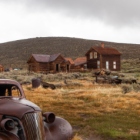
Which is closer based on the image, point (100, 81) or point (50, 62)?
point (100, 81)

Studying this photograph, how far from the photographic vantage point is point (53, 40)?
3829 inches

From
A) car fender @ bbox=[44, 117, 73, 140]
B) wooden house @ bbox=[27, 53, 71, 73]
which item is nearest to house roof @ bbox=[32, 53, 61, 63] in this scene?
wooden house @ bbox=[27, 53, 71, 73]

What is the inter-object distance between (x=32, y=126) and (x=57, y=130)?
1047 mm

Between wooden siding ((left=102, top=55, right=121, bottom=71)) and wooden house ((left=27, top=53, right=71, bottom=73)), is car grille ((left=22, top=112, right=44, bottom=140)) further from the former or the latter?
wooden siding ((left=102, top=55, right=121, bottom=71))

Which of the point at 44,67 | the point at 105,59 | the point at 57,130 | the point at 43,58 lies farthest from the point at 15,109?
the point at 105,59

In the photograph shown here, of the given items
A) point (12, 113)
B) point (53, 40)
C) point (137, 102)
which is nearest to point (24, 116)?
point (12, 113)

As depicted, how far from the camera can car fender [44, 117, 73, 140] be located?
3.91 meters

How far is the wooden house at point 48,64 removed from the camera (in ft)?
110

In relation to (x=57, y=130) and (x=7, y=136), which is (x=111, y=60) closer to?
(x=57, y=130)

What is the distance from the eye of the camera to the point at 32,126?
3.18 meters

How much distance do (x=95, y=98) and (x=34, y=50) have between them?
75997 mm

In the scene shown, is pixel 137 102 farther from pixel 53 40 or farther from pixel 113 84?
pixel 53 40

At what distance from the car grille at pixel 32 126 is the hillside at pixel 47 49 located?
222 ft

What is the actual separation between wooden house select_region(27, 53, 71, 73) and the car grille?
99.4 feet
